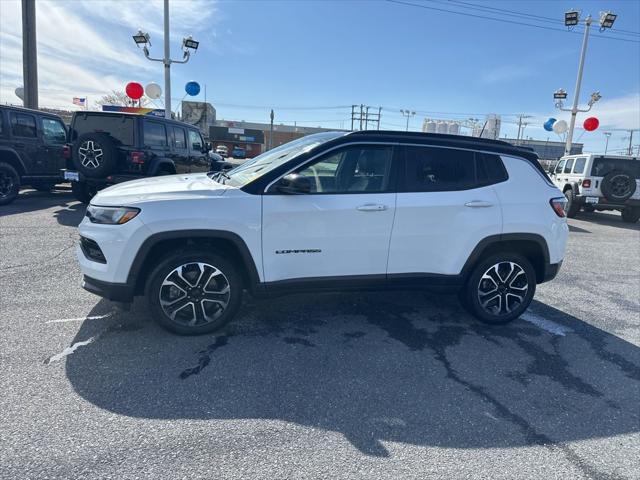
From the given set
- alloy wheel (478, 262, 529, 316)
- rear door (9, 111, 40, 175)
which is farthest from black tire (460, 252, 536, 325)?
rear door (9, 111, 40, 175)

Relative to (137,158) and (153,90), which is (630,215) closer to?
(137,158)

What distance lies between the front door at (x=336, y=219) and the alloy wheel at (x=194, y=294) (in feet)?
1.43

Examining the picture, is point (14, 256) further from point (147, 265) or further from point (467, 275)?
point (467, 275)

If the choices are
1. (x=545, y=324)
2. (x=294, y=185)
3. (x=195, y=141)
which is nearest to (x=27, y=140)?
(x=195, y=141)

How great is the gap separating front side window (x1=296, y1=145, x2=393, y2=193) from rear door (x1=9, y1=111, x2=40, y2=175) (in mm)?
8627

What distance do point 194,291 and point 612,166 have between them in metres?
13.8

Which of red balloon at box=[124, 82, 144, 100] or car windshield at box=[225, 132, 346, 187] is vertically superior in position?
red balloon at box=[124, 82, 144, 100]

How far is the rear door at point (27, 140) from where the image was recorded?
8.90 metres

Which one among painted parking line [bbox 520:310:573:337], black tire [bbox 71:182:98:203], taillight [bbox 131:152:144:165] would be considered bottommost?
painted parking line [bbox 520:310:573:337]

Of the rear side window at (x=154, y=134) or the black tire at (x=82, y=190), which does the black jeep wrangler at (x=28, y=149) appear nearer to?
the black tire at (x=82, y=190)

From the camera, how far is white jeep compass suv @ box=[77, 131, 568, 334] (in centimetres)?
331

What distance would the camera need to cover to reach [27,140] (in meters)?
9.16

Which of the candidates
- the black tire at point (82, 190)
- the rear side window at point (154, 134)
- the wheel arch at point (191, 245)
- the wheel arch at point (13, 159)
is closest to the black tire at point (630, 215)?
the rear side window at point (154, 134)

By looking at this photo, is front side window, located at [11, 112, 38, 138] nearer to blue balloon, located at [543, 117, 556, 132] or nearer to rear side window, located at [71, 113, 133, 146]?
rear side window, located at [71, 113, 133, 146]
